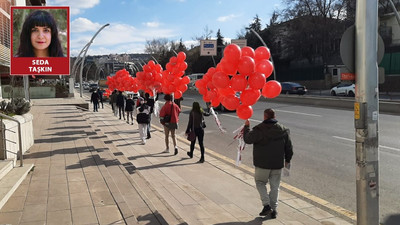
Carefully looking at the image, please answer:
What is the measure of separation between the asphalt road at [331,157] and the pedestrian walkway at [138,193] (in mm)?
763

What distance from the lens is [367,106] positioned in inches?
149

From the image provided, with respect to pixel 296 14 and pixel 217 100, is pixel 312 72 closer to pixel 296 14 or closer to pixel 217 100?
pixel 296 14

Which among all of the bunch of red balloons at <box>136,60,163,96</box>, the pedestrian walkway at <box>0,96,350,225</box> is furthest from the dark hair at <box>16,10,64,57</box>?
the bunch of red balloons at <box>136,60,163,96</box>

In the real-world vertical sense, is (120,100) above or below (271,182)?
above

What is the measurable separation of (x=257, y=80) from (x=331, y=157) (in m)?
4.56

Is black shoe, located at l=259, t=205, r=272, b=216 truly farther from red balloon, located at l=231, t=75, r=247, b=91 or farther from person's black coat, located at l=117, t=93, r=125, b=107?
person's black coat, located at l=117, t=93, r=125, b=107

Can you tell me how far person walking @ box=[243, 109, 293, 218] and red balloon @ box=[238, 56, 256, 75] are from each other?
75 cm

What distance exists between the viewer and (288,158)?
5.29 meters

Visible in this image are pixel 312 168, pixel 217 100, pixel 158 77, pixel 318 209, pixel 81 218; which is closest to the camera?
pixel 81 218

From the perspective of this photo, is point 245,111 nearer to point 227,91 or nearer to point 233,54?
point 227,91

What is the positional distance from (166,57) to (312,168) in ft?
292

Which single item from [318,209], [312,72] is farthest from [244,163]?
[312,72]

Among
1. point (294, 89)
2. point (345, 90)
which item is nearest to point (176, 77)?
point (345, 90)

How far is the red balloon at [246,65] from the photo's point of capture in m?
5.50
